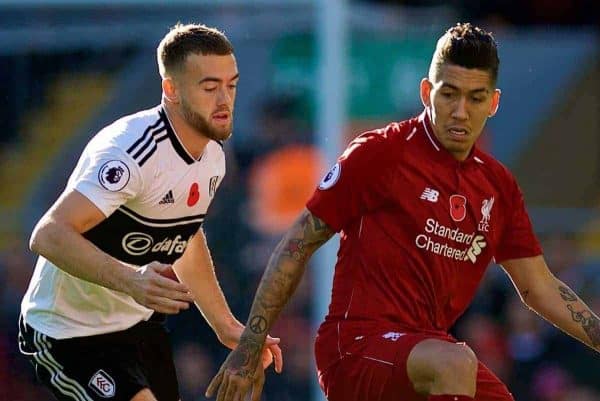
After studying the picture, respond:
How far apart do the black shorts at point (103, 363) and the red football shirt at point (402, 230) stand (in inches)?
31.2

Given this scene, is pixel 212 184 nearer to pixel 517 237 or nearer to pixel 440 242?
pixel 440 242

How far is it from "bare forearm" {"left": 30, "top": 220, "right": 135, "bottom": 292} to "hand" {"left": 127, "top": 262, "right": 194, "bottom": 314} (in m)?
0.10

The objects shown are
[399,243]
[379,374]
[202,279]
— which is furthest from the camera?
[202,279]

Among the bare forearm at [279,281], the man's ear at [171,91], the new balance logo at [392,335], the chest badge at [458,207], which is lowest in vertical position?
the new balance logo at [392,335]

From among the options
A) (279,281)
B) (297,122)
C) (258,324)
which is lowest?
(297,122)

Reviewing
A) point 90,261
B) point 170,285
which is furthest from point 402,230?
point 90,261

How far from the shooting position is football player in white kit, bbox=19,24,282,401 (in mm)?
5551

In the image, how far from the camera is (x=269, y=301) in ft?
17.4

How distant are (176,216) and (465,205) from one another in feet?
3.72

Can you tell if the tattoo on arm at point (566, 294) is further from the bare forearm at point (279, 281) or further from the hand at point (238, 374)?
the hand at point (238, 374)

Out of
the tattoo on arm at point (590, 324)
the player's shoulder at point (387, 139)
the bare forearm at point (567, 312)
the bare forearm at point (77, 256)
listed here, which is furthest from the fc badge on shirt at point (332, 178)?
the tattoo on arm at point (590, 324)

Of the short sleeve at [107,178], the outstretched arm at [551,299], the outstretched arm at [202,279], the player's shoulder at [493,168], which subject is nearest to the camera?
the short sleeve at [107,178]

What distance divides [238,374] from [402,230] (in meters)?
0.79

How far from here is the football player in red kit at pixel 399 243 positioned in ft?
17.4
